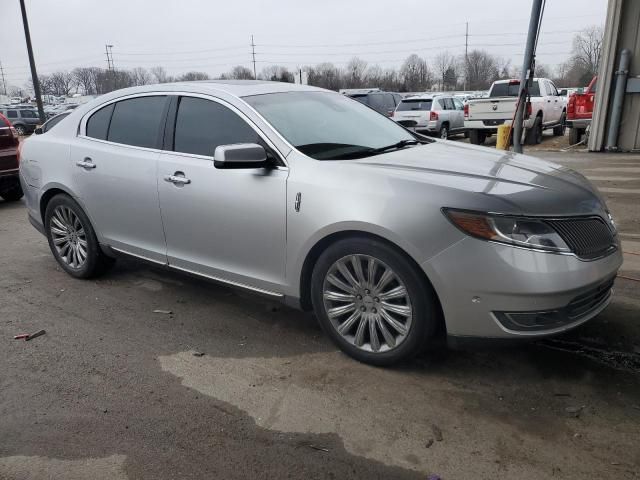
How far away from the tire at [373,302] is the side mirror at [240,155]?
2.37 feet

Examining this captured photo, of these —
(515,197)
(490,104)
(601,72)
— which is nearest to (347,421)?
(515,197)

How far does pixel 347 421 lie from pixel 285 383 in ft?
1.71

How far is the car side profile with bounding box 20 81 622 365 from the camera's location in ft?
9.12

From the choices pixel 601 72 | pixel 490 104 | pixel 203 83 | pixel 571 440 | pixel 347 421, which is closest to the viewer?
pixel 571 440

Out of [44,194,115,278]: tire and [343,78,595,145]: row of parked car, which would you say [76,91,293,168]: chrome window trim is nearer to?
[44,194,115,278]: tire

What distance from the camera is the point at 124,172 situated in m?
4.22

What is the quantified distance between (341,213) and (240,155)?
2.44 feet

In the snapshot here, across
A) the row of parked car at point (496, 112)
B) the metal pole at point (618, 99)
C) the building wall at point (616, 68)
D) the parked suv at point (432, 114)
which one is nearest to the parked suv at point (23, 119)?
the row of parked car at point (496, 112)

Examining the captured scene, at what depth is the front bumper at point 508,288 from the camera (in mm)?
2697

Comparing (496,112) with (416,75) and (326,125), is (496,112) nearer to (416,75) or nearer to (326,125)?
(326,125)

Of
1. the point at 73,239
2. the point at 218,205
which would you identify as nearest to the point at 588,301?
the point at 218,205

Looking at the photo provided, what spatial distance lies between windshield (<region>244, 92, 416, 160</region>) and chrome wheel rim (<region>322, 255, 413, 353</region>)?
2.53ft

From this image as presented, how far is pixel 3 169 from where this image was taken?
8.84 meters

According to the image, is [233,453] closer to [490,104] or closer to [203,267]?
[203,267]
